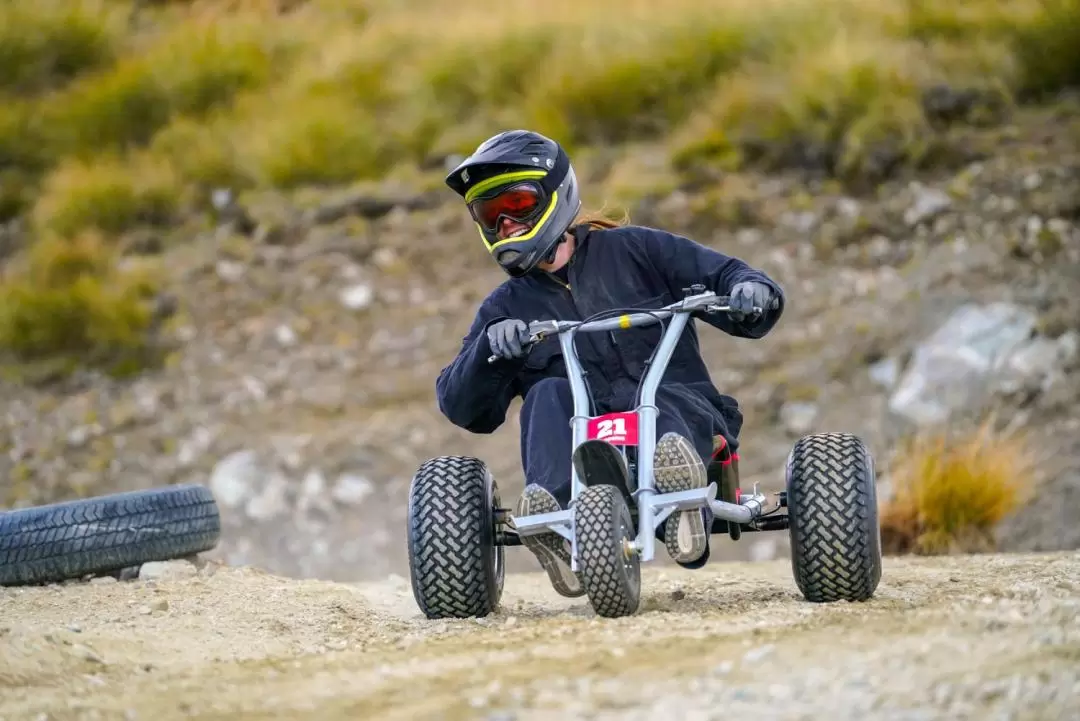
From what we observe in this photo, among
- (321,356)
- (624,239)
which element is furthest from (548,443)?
(321,356)

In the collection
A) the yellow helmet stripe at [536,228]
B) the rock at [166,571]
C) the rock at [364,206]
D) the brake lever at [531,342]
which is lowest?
the rock at [166,571]

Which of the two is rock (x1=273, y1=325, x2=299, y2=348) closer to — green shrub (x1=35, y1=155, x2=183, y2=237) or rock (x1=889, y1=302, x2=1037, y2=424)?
green shrub (x1=35, y1=155, x2=183, y2=237)

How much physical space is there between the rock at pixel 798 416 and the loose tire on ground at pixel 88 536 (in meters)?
5.66

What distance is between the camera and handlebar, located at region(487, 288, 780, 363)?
4.95 meters

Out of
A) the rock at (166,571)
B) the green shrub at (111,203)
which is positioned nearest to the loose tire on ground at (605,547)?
the rock at (166,571)

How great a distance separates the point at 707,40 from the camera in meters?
14.7

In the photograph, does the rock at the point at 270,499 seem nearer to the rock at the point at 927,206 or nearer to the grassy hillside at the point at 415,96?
the grassy hillside at the point at 415,96

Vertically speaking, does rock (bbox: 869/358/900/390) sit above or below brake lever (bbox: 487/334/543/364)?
above

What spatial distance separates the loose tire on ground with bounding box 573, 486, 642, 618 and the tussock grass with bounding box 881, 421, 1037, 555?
4.50m

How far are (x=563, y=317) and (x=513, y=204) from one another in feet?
1.61

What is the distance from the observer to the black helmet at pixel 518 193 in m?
5.20

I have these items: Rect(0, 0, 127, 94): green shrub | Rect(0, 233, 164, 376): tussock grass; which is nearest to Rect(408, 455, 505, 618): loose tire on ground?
Rect(0, 233, 164, 376): tussock grass

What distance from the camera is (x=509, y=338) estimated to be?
194 inches

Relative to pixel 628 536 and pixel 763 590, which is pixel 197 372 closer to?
pixel 763 590
